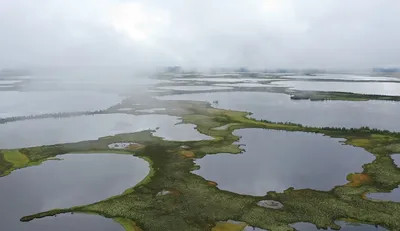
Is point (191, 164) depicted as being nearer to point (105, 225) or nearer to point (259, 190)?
point (259, 190)

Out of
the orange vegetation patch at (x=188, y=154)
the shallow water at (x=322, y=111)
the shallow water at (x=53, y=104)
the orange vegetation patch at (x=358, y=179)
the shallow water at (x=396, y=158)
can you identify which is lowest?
the orange vegetation patch at (x=358, y=179)

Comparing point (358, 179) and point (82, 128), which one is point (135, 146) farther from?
point (358, 179)

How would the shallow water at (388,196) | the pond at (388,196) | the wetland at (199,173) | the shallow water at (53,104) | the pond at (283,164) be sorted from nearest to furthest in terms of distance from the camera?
the wetland at (199,173), the shallow water at (388,196), the pond at (388,196), the pond at (283,164), the shallow water at (53,104)

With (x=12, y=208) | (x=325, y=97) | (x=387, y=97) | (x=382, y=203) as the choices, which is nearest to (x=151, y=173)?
(x=12, y=208)

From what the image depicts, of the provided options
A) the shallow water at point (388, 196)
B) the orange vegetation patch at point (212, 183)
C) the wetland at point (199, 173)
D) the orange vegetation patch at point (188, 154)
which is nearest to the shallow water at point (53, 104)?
the wetland at point (199, 173)

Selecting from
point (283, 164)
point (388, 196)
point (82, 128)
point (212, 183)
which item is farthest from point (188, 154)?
point (82, 128)

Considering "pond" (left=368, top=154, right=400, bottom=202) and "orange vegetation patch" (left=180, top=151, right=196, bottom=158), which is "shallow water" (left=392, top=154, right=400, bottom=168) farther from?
"orange vegetation patch" (left=180, top=151, right=196, bottom=158)

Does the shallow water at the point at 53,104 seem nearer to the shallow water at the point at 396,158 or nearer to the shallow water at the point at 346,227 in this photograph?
the shallow water at the point at 396,158

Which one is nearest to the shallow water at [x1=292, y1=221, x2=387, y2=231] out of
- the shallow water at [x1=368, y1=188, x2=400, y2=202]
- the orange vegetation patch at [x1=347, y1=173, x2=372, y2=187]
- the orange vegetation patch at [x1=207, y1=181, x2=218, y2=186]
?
the shallow water at [x1=368, y1=188, x2=400, y2=202]
